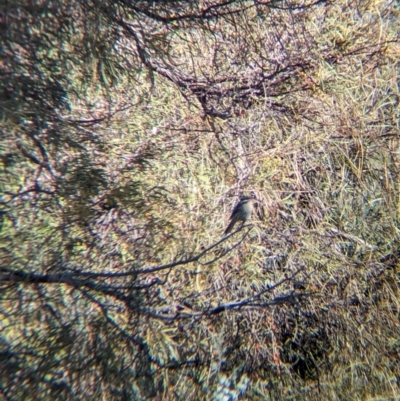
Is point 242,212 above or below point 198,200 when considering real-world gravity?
below

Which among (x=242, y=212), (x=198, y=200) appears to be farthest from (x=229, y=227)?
(x=198, y=200)

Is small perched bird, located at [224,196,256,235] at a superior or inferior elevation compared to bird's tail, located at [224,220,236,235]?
superior

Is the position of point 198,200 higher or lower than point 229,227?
higher

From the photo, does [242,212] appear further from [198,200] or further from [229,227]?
[198,200]

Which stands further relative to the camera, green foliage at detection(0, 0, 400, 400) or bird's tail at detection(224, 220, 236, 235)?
bird's tail at detection(224, 220, 236, 235)

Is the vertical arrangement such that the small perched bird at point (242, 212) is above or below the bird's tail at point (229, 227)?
above

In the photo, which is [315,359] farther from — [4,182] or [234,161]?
[4,182]

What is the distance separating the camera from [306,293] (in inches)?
124

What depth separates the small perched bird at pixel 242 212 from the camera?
3.13 meters

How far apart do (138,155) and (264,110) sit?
954 millimetres

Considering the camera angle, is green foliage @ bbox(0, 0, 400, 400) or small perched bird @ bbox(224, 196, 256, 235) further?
small perched bird @ bbox(224, 196, 256, 235)

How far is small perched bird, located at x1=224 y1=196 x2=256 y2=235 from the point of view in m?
3.13

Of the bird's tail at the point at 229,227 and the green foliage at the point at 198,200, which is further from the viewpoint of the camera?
the bird's tail at the point at 229,227

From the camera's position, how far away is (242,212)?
3178 millimetres
